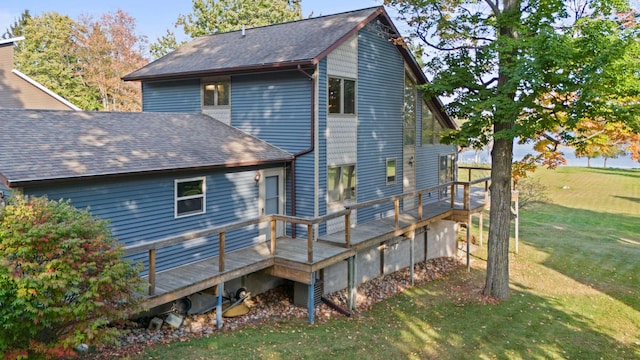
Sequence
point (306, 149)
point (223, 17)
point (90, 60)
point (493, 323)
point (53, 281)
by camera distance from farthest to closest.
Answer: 1. point (223, 17)
2. point (90, 60)
3. point (306, 149)
4. point (493, 323)
5. point (53, 281)

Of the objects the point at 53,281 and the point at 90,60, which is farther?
the point at 90,60

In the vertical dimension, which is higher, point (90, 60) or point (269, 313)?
point (90, 60)

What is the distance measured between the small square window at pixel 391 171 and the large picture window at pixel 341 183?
6.96 feet

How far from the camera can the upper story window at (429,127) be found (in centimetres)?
→ 1764

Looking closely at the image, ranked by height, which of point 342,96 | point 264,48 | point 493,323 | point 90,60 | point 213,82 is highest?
point 90,60

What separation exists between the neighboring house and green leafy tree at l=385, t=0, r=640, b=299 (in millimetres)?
16623

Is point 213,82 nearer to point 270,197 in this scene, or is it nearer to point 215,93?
point 215,93

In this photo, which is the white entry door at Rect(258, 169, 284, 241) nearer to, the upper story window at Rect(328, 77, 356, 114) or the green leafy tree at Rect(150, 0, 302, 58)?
the upper story window at Rect(328, 77, 356, 114)

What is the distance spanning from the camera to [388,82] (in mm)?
15508

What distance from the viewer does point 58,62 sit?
1382 inches

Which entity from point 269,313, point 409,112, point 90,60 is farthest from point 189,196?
point 90,60

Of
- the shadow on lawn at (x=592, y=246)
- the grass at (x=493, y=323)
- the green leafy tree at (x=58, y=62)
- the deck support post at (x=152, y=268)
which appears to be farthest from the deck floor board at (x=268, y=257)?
the green leafy tree at (x=58, y=62)

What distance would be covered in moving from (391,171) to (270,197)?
16.5 ft

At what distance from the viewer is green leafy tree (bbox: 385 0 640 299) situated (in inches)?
427
